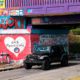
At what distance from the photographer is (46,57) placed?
2650cm

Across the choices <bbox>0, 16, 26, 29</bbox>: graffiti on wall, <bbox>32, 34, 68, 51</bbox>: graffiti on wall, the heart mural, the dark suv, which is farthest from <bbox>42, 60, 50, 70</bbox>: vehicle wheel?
<bbox>0, 16, 26, 29</bbox>: graffiti on wall

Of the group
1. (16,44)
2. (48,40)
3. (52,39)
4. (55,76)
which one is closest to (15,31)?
(16,44)

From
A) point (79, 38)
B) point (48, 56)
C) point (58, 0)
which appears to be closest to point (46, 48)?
point (48, 56)

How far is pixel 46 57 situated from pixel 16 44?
6378mm

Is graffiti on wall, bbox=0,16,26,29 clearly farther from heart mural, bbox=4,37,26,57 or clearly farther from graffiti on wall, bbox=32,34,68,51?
graffiti on wall, bbox=32,34,68,51

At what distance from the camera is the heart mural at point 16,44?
105 ft

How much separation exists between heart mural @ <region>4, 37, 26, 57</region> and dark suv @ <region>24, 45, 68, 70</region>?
331 cm

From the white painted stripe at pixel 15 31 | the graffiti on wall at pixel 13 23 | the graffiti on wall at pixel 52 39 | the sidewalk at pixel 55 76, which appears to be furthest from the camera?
the graffiti on wall at pixel 52 39

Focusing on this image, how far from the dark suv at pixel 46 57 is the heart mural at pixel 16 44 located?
3.31 metres

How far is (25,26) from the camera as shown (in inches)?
1275

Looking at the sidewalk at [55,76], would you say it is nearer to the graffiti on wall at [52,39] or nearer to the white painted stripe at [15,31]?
the white painted stripe at [15,31]

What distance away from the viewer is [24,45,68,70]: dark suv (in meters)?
26.3

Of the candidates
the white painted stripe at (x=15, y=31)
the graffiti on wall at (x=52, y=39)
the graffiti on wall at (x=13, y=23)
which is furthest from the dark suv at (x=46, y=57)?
the graffiti on wall at (x=13, y=23)

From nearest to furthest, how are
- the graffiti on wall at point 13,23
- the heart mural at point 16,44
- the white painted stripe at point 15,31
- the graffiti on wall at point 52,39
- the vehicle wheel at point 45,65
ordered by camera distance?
the vehicle wheel at point 45,65 → the white painted stripe at point 15,31 → the heart mural at point 16,44 → the graffiti on wall at point 13,23 → the graffiti on wall at point 52,39
